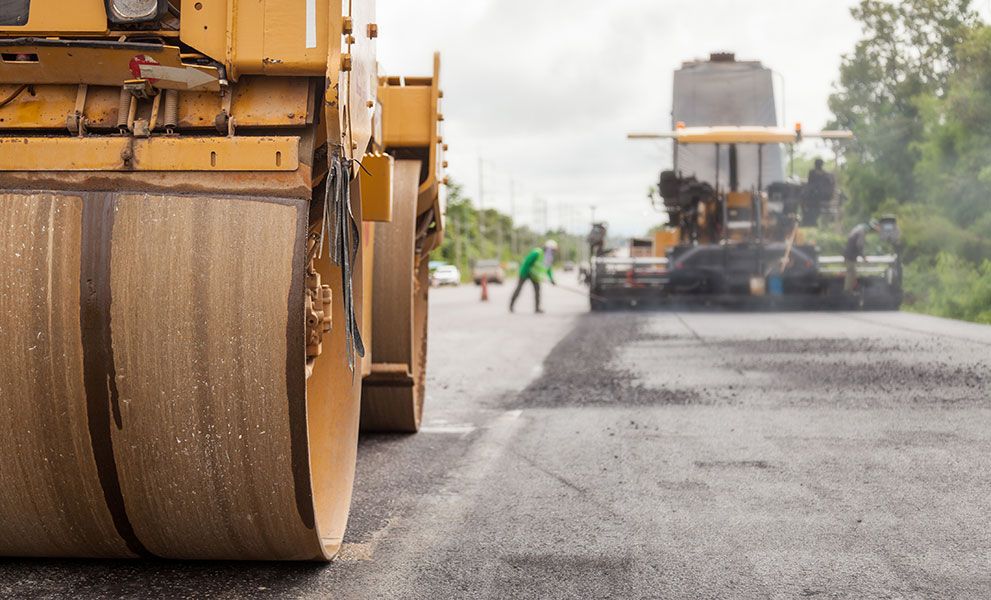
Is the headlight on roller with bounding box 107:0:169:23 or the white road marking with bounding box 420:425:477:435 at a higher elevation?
the headlight on roller with bounding box 107:0:169:23

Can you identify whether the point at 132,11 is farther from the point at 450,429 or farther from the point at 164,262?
the point at 450,429

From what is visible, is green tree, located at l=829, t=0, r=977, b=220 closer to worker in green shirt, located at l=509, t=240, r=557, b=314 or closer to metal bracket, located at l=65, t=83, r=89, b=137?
worker in green shirt, located at l=509, t=240, r=557, b=314

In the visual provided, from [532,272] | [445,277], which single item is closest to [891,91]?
[532,272]

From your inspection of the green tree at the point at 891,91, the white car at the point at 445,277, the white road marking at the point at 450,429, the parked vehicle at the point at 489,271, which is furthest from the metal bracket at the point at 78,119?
the parked vehicle at the point at 489,271

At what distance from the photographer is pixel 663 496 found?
503 cm

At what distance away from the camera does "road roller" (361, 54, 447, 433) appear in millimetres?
6125

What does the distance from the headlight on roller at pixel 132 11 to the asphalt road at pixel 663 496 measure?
5.09 ft

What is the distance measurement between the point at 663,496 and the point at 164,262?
2490 mm

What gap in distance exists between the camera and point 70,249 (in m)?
3.21

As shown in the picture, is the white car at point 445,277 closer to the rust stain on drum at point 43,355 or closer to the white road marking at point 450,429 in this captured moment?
the white road marking at point 450,429

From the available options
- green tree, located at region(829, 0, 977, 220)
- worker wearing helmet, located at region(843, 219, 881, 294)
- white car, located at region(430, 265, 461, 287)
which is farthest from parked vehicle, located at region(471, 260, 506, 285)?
worker wearing helmet, located at region(843, 219, 881, 294)

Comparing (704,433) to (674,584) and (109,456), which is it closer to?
(674,584)

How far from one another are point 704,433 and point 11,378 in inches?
166

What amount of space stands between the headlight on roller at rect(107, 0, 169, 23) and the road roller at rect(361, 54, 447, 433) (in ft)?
8.29
